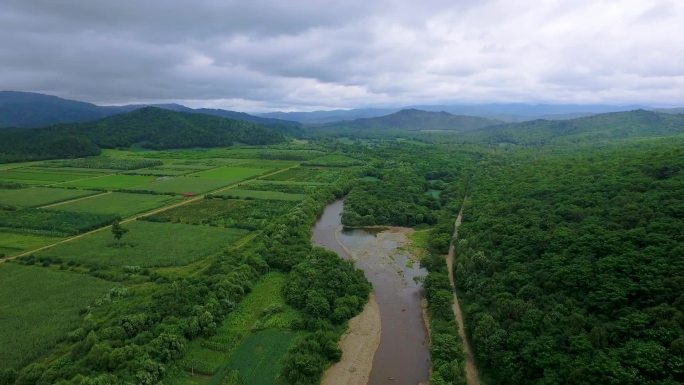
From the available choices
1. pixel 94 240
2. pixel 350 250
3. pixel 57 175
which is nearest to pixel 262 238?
pixel 350 250

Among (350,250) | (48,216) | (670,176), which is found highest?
(670,176)

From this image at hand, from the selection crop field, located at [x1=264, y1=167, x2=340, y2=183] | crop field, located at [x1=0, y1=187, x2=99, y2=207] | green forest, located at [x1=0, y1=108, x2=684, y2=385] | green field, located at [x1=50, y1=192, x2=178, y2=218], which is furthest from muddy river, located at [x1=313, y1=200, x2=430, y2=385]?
crop field, located at [x1=0, y1=187, x2=99, y2=207]

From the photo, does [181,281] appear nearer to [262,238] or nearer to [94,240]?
[262,238]

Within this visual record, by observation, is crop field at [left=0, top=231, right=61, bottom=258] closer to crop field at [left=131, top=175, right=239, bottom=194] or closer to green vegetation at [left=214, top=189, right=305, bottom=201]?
crop field at [left=131, top=175, right=239, bottom=194]

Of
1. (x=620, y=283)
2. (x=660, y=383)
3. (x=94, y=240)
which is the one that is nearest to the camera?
(x=660, y=383)

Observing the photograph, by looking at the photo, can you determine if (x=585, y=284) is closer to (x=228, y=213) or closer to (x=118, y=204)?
(x=228, y=213)

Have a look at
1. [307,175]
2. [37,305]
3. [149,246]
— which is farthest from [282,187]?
[37,305]

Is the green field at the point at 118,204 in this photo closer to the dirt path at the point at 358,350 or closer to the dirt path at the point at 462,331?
the dirt path at the point at 358,350

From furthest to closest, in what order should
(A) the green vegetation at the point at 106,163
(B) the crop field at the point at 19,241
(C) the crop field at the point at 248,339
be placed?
(A) the green vegetation at the point at 106,163
(B) the crop field at the point at 19,241
(C) the crop field at the point at 248,339

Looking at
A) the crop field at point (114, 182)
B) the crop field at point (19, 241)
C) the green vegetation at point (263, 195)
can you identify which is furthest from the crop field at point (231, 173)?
the crop field at point (19, 241)
